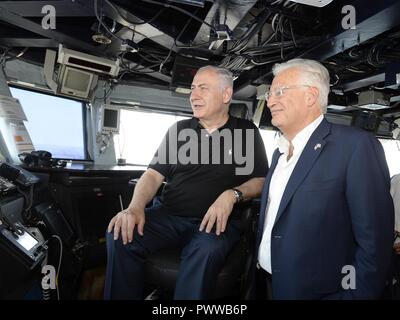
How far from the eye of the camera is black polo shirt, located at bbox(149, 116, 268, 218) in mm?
1706

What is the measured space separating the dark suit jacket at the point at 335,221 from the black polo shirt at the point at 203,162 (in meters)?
0.54

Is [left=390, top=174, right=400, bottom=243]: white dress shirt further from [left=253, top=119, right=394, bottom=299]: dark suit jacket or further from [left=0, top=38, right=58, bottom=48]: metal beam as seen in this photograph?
[left=0, top=38, right=58, bottom=48]: metal beam

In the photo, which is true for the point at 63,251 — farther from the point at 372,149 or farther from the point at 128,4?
the point at 372,149

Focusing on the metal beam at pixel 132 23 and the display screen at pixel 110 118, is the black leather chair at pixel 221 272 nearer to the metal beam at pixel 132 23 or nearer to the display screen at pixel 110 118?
the metal beam at pixel 132 23

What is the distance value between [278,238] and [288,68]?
826 mm

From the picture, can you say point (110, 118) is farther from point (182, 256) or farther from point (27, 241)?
point (182, 256)

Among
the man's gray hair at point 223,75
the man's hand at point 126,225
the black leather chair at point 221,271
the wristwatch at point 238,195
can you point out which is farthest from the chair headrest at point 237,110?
the man's hand at point 126,225

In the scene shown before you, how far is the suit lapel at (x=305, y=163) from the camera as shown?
48.1 inches

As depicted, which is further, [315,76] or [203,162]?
Result: [203,162]

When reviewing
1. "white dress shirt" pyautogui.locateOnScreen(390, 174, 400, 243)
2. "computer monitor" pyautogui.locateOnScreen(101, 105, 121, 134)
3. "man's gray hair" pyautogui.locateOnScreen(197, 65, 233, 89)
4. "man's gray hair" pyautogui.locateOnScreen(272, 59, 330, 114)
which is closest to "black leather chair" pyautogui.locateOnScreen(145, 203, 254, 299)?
"man's gray hair" pyautogui.locateOnScreen(272, 59, 330, 114)

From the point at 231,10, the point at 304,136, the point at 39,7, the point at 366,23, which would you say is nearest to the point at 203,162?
the point at 304,136

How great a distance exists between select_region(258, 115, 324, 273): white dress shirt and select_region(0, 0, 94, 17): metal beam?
5.90 feet

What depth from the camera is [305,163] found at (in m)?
1.24

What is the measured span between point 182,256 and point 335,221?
2.46 ft
